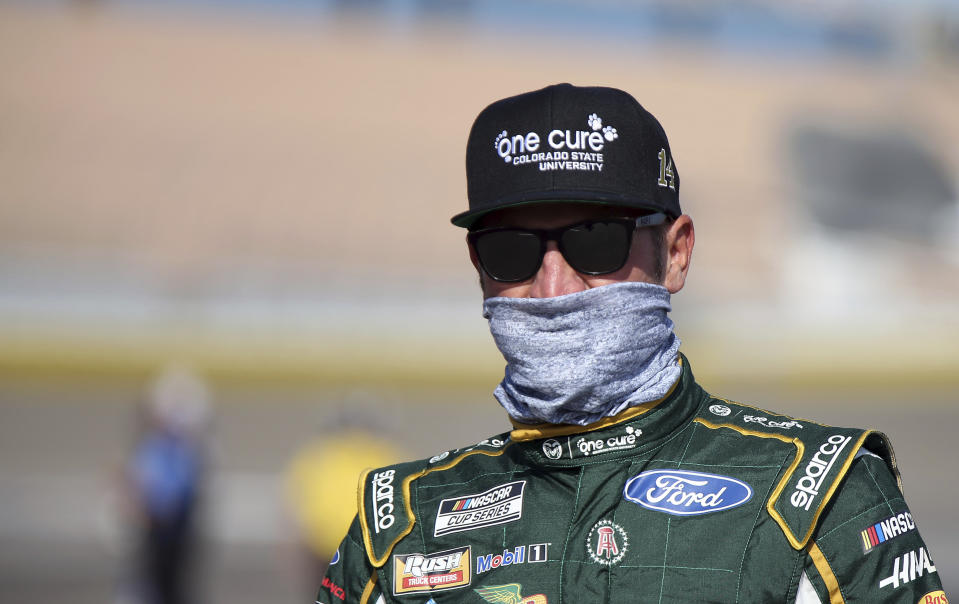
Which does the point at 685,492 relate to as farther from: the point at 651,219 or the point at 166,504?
the point at 166,504

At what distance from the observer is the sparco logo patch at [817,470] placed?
6.08 ft

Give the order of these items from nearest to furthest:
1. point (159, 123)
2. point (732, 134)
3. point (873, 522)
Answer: point (873, 522) → point (159, 123) → point (732, 134)

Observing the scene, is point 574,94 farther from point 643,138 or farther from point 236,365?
point 236,365

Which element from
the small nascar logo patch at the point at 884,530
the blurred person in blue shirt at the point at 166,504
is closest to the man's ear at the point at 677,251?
the small nascar logo patch at the point at 884,530

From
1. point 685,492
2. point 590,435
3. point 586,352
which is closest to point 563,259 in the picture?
point 586,352

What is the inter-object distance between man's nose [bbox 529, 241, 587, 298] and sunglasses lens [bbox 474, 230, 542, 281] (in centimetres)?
2

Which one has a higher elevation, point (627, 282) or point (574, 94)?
point (574, 94)

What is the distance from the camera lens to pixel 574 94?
6.89ft

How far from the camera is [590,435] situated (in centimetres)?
208

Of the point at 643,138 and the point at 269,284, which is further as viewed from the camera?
the point at 269,284

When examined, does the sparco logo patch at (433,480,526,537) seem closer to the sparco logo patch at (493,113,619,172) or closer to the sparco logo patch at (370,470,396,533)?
the sparco logo patch at (370,470,396,533)

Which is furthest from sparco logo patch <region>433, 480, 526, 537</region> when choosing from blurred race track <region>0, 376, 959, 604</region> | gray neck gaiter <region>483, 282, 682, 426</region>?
blurred race track <region>0, 376, 959, 604</region>

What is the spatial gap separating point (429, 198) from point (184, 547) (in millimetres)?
20896

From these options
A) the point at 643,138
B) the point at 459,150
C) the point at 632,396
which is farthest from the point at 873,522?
the point at 459,150
